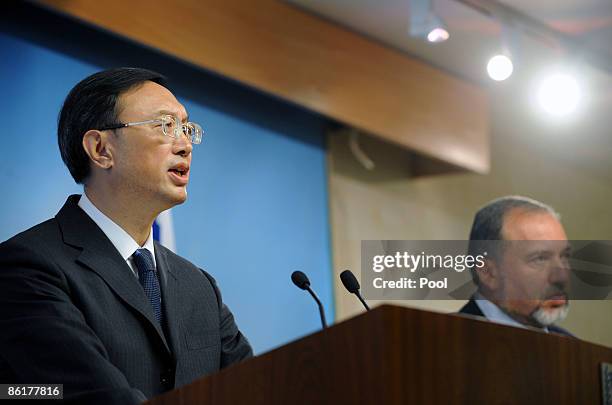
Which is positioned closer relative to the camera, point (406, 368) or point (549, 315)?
point (406, 368)

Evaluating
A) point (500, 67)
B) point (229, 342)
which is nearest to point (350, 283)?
point (229, 342)

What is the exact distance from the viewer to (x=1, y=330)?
2.05 metres

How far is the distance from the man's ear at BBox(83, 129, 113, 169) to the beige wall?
216 cm

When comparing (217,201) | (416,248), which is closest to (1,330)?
(416,248)

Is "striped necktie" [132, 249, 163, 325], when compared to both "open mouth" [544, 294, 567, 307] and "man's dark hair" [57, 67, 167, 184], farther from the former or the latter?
"open mouth" [544, 294, 567, 307]

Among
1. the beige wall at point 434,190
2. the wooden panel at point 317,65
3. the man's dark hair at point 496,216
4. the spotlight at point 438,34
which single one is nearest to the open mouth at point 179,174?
the man's dark hair at point 496,216

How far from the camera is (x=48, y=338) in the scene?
1.99m

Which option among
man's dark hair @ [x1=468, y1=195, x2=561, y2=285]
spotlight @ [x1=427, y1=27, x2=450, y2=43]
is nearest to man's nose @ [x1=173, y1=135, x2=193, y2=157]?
man's dark hair @ [x1=468, y1=195, x2=561, y2=285]

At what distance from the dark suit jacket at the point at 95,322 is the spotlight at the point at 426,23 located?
7.41ft

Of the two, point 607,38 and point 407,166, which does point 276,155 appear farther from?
point 607,38

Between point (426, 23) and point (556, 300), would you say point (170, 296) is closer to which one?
point (556, 300)

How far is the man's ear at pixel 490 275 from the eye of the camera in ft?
9.39

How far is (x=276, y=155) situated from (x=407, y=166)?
1190mm

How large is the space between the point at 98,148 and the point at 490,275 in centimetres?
111
